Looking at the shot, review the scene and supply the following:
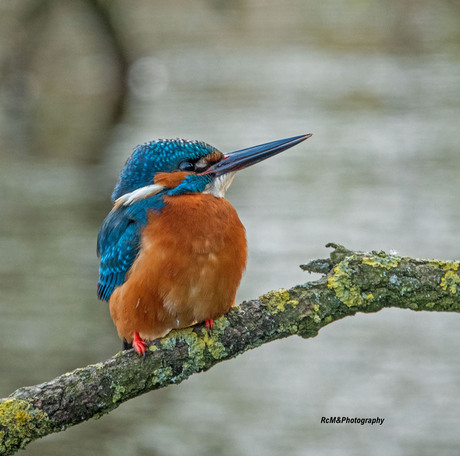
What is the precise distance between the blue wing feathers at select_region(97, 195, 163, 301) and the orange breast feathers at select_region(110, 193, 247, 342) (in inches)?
1.4

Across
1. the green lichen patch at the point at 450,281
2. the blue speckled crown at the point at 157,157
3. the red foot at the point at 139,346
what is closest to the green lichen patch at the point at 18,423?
the red foot at the point at 139,346

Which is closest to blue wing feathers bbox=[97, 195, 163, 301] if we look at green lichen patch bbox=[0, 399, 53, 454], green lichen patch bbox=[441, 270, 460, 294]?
green lichen patch bbox=[0, 399, 53, 454]

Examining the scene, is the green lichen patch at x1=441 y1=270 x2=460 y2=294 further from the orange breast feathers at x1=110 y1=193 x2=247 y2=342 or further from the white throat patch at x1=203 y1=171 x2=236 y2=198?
the white throat patch at x1=203 y1=171 x2=236 y2=198

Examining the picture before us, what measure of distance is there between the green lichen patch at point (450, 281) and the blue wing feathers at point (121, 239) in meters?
0.93

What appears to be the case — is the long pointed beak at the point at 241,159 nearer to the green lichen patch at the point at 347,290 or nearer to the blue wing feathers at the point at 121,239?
the blue wing feathers at the point at 121,239

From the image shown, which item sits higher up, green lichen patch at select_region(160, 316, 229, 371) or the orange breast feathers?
the orange breast feathers

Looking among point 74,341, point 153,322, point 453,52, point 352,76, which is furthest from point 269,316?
point 453,52

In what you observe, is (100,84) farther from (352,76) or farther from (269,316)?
(269,316)

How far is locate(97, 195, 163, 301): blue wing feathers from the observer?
7.11 feet

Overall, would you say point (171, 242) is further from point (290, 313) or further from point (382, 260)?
point (382, 260)

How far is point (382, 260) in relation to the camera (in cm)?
188

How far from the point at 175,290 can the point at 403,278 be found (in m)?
0.69

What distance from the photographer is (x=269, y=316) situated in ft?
6.08

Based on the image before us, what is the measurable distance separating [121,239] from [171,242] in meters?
0.22
